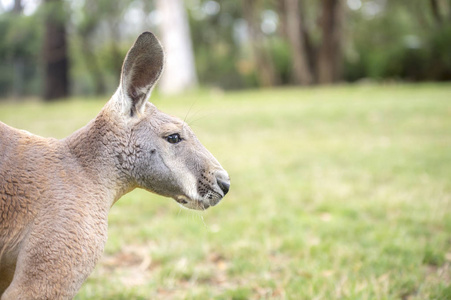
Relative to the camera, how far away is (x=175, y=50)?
14.9m

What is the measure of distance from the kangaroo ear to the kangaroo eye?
16cm

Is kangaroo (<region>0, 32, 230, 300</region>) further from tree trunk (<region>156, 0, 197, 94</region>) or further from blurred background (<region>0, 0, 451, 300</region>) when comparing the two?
tree trunk (<region>156, 0, 197, 94</region>)

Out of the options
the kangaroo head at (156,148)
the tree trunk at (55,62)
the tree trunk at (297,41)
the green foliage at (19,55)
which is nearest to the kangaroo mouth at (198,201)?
the kangaroo head at (156,148)

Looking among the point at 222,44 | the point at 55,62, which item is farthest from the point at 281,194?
the point at 222,44

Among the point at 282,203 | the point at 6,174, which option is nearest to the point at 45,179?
the point at 6,174

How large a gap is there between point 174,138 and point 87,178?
374mm

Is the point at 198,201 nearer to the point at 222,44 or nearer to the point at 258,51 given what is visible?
the point at 258,51

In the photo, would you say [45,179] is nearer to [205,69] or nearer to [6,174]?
[6,174]

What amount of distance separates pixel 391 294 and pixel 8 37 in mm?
8121

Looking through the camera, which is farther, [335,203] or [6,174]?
[335,203]

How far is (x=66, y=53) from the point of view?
1620cm

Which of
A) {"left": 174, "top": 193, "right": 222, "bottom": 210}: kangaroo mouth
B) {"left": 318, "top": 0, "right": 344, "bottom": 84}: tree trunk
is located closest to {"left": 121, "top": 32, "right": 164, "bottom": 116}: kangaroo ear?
{"left": 174, "top": 193, "right": 222, "bottom": 210}: kangaroo mouth

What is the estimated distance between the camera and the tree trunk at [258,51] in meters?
21.8

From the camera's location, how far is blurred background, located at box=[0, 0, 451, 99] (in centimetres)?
1370
